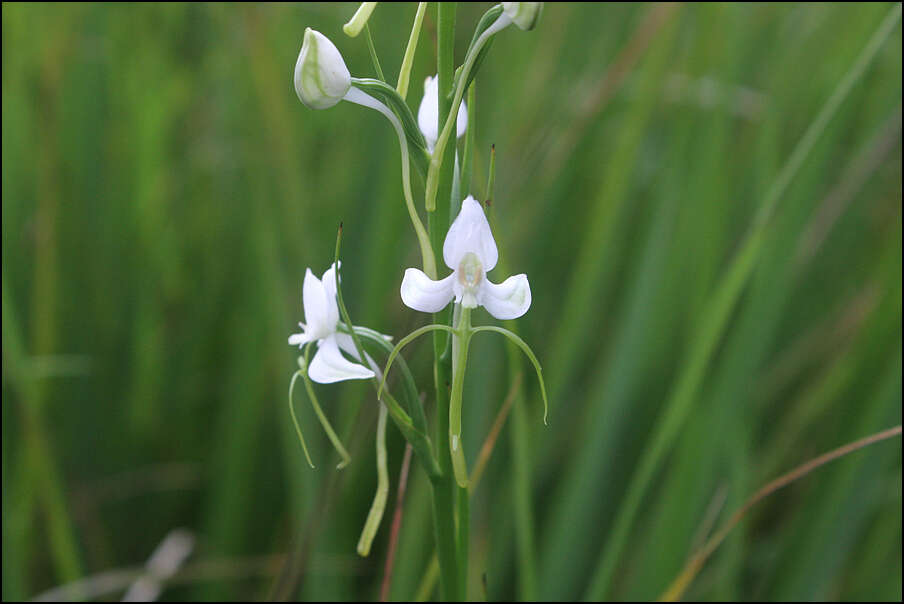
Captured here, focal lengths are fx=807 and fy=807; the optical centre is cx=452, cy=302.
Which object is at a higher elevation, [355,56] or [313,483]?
[355,56]

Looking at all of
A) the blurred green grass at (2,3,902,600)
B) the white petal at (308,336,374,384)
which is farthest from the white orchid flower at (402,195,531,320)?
the blurred green grass at (2,3,902,600)

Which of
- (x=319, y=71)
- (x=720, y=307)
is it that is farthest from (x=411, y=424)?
(x=720, y=307)

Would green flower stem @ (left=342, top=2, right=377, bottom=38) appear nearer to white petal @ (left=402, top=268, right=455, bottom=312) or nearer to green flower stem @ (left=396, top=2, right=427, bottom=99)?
green flower stem @ (left=396, top=2, right=427, bottom=99)

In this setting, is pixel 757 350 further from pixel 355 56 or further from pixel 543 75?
pixel 355 56

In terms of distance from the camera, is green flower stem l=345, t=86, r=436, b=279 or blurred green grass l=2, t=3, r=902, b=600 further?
blurred green grass l=2, t=3, r=902, b=600

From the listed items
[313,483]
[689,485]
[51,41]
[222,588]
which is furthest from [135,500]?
[689,485]

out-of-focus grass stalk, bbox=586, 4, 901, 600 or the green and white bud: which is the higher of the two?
the green and white bud

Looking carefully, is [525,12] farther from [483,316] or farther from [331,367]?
[483,316]
